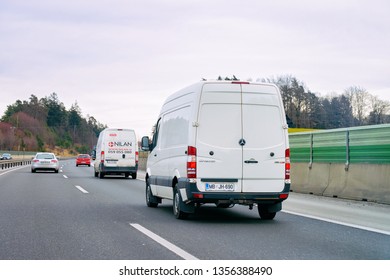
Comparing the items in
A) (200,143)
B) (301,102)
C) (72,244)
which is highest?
(301,102)

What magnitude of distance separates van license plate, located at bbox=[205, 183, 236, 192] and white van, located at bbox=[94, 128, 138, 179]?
19.7 m

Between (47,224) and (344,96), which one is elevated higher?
(344,96)

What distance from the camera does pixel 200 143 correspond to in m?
10.4

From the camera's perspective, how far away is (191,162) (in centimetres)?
1040

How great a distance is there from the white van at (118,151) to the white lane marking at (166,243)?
19553 mm

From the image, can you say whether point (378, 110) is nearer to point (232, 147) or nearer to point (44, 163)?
point (44, 163)

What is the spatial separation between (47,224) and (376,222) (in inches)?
235

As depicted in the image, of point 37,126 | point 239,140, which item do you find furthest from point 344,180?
point 37,126

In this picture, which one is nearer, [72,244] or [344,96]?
[72,244]

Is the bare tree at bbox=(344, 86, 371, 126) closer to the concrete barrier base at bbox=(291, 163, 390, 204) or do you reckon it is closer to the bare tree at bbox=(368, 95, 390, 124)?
the bare tree at bbox=(368, 95, 390, 124)

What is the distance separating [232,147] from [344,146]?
6.85 meters

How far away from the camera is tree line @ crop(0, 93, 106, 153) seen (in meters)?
155

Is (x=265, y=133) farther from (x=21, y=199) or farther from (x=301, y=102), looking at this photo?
(x=301, y=102)

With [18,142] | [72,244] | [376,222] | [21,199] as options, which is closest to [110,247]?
[72,244]
